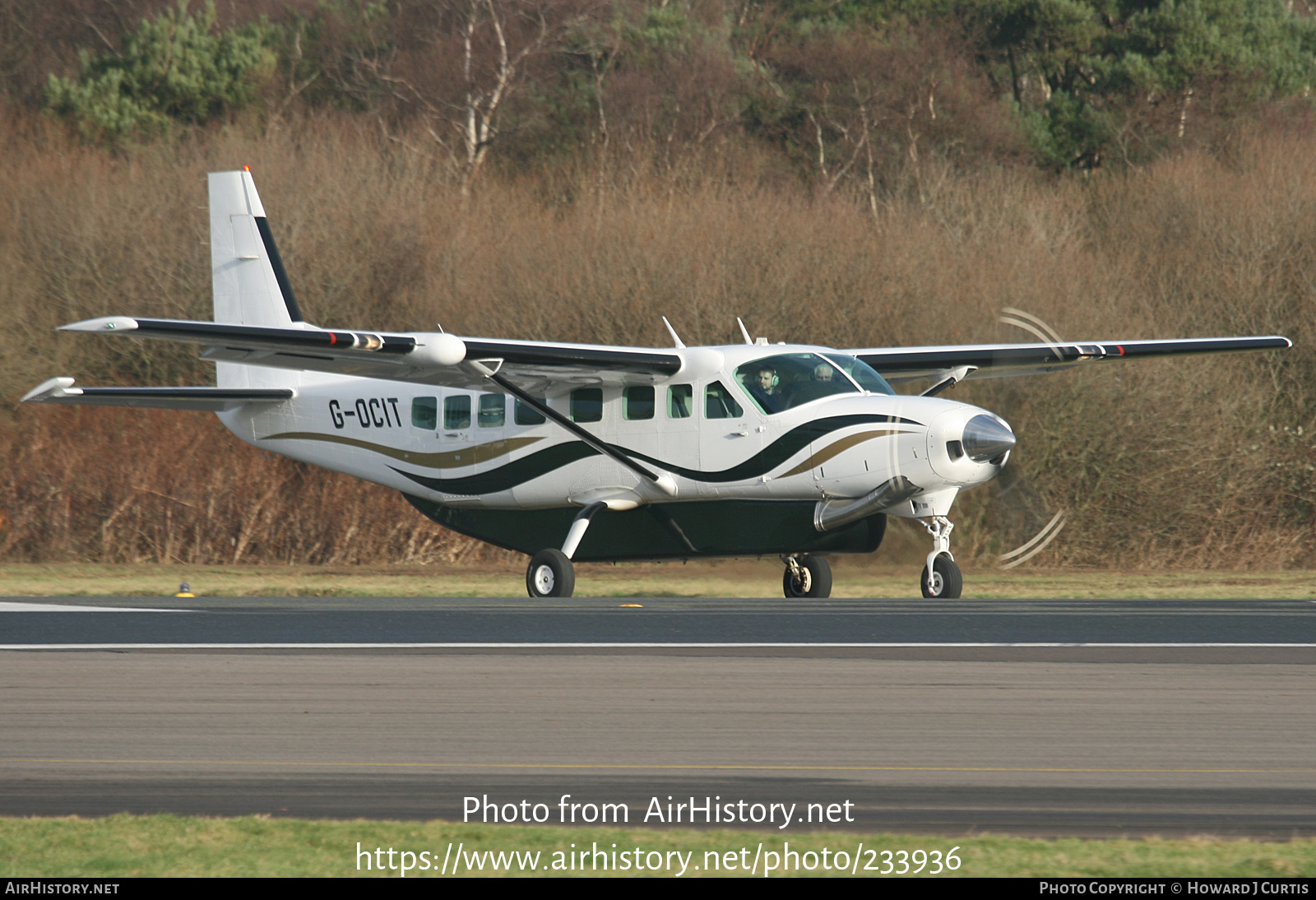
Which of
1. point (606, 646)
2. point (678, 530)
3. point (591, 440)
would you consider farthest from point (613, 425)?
point (606, 646)

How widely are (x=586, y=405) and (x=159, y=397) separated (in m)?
5.49

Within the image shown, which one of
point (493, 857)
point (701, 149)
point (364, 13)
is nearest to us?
point (493, 857)

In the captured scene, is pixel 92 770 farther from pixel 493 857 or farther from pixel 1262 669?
pixel 1262 669

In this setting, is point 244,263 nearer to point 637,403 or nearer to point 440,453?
point 440,453

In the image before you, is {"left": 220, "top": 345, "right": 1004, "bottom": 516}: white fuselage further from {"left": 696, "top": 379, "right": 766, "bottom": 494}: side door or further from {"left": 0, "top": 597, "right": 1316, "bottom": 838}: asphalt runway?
{"left": 0, "top": 597, "right": 1316, "bottom": 838}: asphalt runway

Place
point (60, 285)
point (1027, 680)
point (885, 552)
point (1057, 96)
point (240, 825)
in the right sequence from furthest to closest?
point (1057, 96), point (60, 285), point (885, 552), point (1027, 680), point (240, 825)

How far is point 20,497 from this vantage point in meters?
27.5

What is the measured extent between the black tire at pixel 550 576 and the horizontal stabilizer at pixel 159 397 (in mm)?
4952

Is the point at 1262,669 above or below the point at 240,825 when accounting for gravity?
below

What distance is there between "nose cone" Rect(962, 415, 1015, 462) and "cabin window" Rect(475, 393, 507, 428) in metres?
Answer: 6.08

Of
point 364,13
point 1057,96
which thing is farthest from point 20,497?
point 1057,96

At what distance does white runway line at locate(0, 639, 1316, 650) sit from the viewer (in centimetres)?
1080

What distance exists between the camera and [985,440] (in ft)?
52.4

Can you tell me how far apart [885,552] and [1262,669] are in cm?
1003
